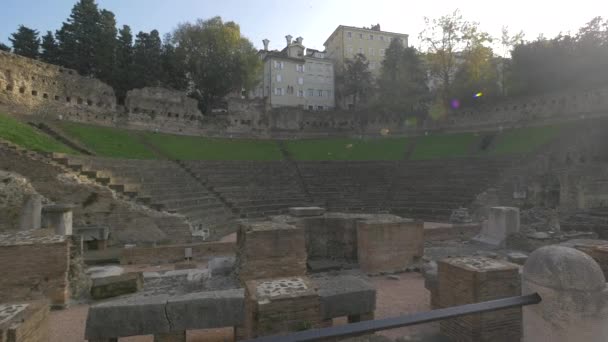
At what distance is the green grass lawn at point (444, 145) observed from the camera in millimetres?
26375

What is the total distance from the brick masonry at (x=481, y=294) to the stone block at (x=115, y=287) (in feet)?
20.6

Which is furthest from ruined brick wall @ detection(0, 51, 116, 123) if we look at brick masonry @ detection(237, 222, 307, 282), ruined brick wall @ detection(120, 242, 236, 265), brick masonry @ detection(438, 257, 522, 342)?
brick masonry @ detection(438, 257, 522, 342)

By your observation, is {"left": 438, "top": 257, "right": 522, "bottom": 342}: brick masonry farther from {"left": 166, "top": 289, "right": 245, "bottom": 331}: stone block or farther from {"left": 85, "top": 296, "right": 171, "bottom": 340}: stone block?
{"left": 85, "top": 296, "right": 171, "bottom": 340}: stone block

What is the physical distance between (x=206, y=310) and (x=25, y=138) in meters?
18.3

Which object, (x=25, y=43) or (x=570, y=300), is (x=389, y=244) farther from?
(x=25, y=43)

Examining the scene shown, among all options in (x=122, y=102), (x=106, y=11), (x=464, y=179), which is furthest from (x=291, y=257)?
(x=106, y=11)

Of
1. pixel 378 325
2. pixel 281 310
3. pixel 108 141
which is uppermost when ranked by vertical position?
pixel 108 141

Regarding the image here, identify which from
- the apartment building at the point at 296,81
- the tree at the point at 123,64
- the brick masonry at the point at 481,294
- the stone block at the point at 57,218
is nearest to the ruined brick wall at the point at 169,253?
the stone block at the point at 57,218

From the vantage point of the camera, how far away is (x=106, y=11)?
3728cm

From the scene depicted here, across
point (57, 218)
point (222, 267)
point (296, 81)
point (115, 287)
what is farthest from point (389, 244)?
point (296, 81)

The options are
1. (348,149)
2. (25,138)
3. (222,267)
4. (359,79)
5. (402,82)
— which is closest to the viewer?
(222,267)

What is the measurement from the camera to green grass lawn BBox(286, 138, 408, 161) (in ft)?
94.6

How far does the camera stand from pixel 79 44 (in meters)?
33.8

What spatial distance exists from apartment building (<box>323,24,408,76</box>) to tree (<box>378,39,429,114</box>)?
11.7m
